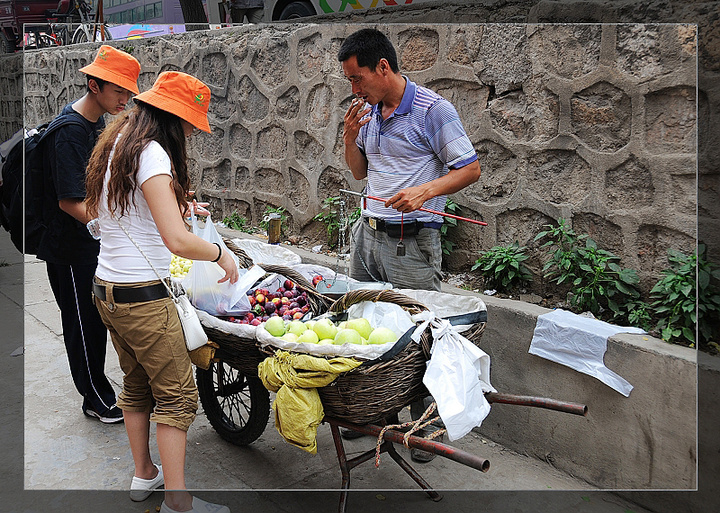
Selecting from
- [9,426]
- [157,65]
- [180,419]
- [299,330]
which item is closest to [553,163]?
[299,330]

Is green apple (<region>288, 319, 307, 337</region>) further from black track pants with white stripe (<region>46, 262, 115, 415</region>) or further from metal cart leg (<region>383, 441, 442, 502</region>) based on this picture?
black track pants with white stripe (<region>46, 262, 115, 415</region>)

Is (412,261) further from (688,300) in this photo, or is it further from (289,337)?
(688,300)

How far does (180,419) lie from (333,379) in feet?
2.44

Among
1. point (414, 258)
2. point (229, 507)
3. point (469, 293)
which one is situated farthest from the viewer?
point (469, 293)

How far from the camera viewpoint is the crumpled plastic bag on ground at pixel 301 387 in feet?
7.79

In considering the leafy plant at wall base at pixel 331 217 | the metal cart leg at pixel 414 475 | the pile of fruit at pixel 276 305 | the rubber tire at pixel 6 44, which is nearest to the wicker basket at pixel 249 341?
the pile of fruit at pixel 276 305

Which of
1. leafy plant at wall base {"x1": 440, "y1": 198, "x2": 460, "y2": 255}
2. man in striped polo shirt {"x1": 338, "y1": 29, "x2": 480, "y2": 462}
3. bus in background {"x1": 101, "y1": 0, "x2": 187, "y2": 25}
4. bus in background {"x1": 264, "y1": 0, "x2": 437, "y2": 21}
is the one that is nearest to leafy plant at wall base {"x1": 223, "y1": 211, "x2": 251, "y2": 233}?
bus in background {"x1": 264, "y1": 0, "x2": 437, "y2": 21}

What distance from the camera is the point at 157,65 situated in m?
7.50

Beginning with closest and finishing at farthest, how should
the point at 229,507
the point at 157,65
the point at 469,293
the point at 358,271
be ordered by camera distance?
the point at 229,507, the point at 358,271, the point at 469,293, the point at 157,65

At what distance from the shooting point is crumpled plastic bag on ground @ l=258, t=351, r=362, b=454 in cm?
238

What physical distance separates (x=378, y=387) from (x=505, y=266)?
5.79ft

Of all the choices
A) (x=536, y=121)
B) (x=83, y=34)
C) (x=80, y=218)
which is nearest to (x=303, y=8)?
(x=536, y=121)

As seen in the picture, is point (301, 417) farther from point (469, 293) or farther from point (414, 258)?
point (469, 293)

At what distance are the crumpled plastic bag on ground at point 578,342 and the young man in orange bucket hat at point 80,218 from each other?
7.79 feet
